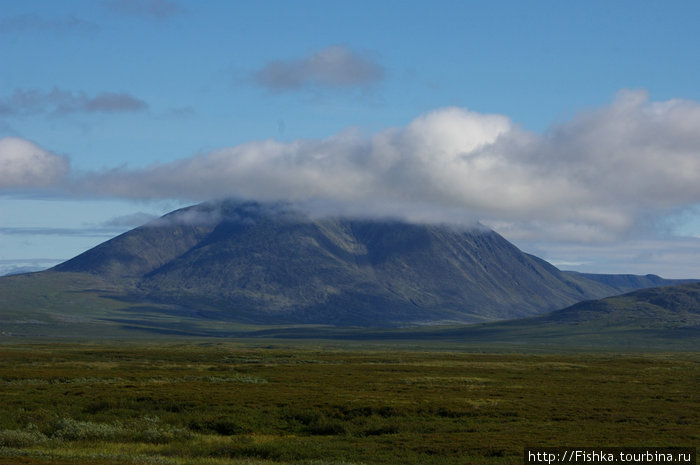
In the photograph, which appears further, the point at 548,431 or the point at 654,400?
the point at 654,400

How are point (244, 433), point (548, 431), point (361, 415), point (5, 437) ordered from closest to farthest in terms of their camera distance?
point (5, 437)
point (548, 431)
point (244, 433)
point (361, 415)

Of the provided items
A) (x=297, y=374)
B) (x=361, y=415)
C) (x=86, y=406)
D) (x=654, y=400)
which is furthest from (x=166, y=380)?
(x=654, y=400)

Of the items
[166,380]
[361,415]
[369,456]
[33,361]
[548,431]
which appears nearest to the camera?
[369,456]

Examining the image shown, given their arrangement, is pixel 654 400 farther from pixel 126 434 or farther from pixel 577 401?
pixel 126 434

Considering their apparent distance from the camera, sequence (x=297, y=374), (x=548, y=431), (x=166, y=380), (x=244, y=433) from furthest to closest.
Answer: (x=297, y=374) < (x=166, y=380) < (x=244, y=433) < (x=548, y=431)

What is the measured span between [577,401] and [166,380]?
48.8 meters

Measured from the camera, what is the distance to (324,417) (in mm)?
63844

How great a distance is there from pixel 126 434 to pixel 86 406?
15.1 m

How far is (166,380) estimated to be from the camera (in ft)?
317

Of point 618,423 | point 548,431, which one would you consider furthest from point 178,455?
point 618,423

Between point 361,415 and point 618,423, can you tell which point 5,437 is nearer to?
point 361,415

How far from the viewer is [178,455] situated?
1891 inches

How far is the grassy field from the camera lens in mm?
47500

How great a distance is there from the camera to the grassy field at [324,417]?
156ft
